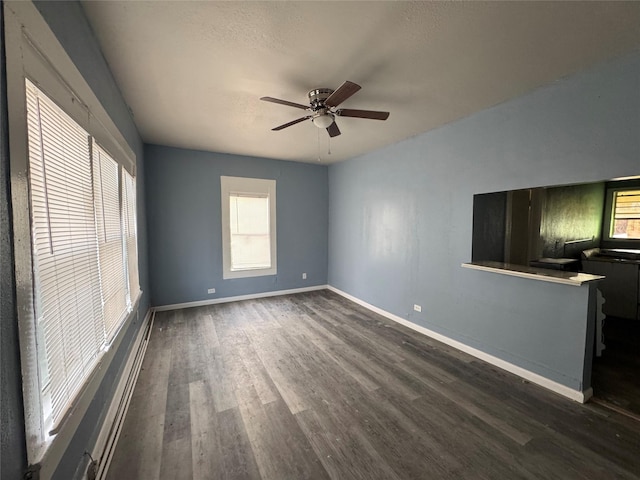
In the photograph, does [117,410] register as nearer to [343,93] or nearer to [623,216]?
[343,93]

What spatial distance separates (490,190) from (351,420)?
97.8 inches

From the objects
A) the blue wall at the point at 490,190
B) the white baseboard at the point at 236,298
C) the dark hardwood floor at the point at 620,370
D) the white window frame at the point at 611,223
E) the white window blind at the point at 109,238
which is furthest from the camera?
the white baseboard at the point at 236,298

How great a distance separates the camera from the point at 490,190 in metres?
2.67

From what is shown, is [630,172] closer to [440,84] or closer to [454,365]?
[440,84]

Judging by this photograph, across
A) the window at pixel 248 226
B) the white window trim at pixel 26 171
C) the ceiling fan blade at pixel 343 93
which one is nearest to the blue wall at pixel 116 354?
the white window trim at pixel 26 171

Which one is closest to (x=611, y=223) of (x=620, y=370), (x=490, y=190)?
(x=620, y=370)

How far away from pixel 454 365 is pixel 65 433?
292 cm

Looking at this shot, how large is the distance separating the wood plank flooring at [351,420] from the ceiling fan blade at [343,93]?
93.3 inches

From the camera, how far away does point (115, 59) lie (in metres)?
1.91

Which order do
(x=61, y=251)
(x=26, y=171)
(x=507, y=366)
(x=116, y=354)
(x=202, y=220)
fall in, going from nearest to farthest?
(x=26, y=171)
(x=61, y=251)
(x=116, y=354)
(x=507, y=366)
(x=202, y=220)

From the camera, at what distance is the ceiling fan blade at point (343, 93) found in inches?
70.0

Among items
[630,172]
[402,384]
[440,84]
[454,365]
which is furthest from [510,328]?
[440,84]

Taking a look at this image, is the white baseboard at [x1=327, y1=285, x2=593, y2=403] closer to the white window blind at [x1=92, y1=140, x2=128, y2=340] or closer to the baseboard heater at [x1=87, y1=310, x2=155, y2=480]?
the baseboard heater at [x1=87, y1=310, x2=155, y2=480]

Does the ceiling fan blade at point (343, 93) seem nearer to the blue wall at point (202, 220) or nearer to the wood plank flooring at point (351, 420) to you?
the wood plank flooring at point (351, 420)
